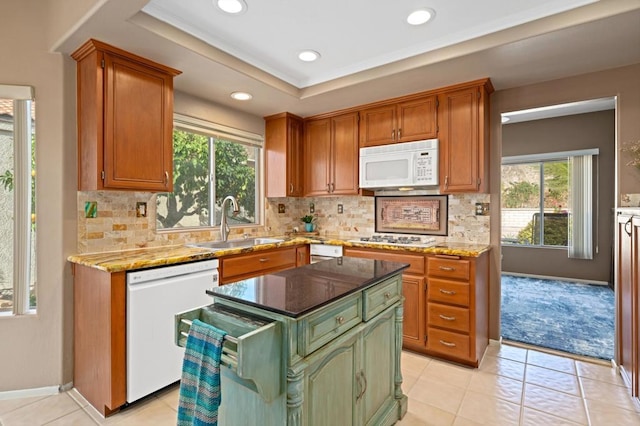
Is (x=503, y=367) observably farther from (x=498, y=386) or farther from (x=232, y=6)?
(x=232, y=6)

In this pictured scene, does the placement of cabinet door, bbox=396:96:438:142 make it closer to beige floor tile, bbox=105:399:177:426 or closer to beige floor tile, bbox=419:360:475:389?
beige floor tile, bbox=419:360:475:389

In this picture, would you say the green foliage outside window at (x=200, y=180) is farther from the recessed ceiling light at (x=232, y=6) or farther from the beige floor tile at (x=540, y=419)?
the beige floor tile at (x=540, y=419)

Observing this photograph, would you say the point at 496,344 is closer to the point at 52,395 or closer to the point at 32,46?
the point at 52,395

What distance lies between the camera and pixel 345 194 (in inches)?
147

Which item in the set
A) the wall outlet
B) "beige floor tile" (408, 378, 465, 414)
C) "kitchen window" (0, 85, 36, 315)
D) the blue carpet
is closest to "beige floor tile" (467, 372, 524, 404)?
"beige floor tile" (408, 378, 465, 414)

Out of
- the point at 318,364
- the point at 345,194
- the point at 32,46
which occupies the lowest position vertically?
the point at 318,364

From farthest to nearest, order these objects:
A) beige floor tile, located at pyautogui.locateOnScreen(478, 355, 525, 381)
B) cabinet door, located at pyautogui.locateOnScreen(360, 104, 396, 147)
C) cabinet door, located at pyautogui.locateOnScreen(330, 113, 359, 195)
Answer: cabinet door, located at pyautogui.locateOnScreen(330, 113, 359, 195), cabinet door, located at pyautogui.locateOnScreen(360, 104, 396, 147), beige floor tile, located at pyautogui.locateOnScreen(478, 355, 525, 381)

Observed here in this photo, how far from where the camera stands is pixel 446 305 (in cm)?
276

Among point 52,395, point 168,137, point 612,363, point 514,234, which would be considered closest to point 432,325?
point 612,363

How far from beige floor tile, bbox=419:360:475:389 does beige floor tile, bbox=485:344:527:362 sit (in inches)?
17.3

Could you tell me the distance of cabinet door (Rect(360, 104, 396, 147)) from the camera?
3.38m

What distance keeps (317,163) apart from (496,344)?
2.65 m

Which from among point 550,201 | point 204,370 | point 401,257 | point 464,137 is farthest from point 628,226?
point 550,201

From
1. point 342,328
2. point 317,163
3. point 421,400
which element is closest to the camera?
point 342,328
